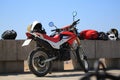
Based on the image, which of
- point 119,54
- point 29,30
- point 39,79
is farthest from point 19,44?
point 119,54

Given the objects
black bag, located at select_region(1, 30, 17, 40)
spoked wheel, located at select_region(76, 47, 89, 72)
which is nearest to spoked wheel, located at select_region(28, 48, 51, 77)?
spoked wheel, located at select_region(76, 47, 89, 72)

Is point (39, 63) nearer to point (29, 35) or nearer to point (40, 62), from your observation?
point (40, 62)

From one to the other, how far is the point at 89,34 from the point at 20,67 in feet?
8.26

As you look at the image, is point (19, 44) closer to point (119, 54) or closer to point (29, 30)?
point (29, 30)

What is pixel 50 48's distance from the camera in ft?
A: 36.1

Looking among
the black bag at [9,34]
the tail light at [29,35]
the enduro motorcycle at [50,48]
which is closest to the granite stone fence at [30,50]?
the black bag at [9,34]

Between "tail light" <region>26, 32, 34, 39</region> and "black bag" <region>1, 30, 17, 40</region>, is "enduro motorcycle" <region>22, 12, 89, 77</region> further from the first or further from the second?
"black bag" <region>1, 30, 17, 40</region>

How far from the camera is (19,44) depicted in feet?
39.6

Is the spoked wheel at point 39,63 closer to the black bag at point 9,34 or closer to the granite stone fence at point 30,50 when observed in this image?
the granite stone fence at point 30,50

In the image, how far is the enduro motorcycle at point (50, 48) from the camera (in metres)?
10.7

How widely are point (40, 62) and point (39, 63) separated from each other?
43mm

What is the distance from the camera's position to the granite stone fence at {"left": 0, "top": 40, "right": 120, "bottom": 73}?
39.1 feet

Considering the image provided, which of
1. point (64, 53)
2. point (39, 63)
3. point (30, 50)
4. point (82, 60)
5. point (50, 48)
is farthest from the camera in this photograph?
point (30, 50)

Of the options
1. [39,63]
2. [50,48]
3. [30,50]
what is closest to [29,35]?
[50,48]
